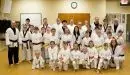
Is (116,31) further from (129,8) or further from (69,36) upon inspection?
(129,8)

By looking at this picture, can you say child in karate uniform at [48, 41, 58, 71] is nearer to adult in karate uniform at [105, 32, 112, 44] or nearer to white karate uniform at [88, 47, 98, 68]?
white karate uniform at [88, 47, 98, 68]

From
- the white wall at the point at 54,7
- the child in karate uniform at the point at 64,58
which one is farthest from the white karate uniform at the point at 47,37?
the white wall at the point at 54,7

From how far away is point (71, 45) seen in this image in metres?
9.30

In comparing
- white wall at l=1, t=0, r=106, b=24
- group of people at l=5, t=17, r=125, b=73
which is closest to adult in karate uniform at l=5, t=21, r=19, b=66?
group of people at l=5, t=17, r=125, b=73

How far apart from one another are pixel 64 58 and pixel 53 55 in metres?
0.40

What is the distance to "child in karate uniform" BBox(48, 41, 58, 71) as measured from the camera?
894cm

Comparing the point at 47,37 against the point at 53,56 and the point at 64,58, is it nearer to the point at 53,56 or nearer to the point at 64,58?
the point at 53,56

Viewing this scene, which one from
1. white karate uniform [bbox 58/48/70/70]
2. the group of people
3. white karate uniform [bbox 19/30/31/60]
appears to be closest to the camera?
white karate uniform [bbox 58/48/70/70]

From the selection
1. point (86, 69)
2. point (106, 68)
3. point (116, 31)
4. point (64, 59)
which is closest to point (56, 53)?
point (64, 59)

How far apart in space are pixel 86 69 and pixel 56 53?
3.50 ft

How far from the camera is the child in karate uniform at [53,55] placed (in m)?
8.94

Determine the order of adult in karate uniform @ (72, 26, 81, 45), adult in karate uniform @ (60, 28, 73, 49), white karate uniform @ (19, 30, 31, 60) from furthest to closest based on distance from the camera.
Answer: white karate uniform @ (19, 30, 31, 60)
adult in karate uniform @ (72, 26, 81, 45)
adult in karate uniform @ (60, 28, 73, 49)

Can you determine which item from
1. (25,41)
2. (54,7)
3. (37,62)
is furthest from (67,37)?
(54,7)

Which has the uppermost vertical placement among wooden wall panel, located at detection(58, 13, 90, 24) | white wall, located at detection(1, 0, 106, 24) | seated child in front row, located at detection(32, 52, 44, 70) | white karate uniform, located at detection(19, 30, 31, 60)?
white wall, located at detection(1, 0, 106, 24)
